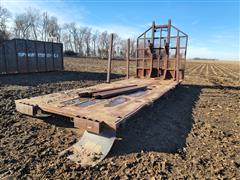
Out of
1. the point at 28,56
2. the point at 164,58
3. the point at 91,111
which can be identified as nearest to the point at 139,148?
the point at 91,111

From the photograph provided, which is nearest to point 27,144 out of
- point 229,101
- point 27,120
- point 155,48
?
point 27,120

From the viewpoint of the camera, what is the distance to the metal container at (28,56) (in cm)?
1077

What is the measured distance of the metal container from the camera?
10773 millimetres

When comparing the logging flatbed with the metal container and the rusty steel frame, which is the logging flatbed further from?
the metal container

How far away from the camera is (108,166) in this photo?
2.61 metres

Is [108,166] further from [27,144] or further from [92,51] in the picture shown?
[92,51]

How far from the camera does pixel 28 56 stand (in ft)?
39.0

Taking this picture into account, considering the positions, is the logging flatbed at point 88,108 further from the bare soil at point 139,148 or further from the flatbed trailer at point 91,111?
the bare soil at point 139,148

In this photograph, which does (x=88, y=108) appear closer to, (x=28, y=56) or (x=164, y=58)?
(x=164, y=58)

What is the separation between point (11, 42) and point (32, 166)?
10.4 meters

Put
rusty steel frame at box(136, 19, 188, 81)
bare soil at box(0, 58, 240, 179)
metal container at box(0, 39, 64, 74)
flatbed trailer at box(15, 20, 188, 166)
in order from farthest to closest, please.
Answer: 1. metal container at box(0, 39, 64, 74)
2. rusty steel frame at box(136, 19, 188, 81)
3. flatbed trailer at box(15, 20, 188, 166)
4. bare soil at box(0, 58, 240, 179)

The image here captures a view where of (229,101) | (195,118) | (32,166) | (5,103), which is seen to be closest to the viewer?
(32,166)

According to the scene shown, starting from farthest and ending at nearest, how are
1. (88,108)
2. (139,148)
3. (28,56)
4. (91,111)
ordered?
1. (28,56)
2. (88,108)
3. (91,111)
4. (139,148)

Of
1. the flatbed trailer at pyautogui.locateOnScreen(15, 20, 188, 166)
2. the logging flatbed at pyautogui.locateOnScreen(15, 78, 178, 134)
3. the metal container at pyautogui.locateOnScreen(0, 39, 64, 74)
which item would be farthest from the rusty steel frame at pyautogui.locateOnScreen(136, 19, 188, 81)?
the metal container at pyautogui.locateOnScreen(0, 39, 64, 74)
